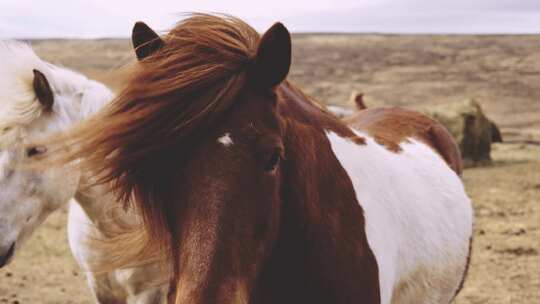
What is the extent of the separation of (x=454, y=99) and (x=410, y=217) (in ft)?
64.4

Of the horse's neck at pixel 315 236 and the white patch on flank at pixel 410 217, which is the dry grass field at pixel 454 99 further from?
the white patch on flank at pixel 410 217

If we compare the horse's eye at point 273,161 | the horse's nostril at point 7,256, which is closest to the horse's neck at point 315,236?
the horse's eye at point 273,161

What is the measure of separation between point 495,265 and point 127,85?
15.5ft

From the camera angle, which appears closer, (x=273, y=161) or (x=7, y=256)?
(x=273, y=161)

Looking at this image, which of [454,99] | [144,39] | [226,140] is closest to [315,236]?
[226,140]

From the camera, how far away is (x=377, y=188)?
202 cm

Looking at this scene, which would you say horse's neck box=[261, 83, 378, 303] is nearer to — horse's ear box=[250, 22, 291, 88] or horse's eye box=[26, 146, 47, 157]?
horse's ear box=[250, 22, 291, 88]

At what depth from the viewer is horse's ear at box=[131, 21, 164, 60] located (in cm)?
152

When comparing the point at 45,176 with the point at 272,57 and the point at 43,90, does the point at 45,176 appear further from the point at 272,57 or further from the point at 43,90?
the point at 272,57

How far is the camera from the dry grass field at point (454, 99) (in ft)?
16.9

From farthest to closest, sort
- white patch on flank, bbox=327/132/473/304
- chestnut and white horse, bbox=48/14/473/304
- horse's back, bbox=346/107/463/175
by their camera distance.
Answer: horse's back, bbox=346/107/463/175, white patch on flank, bbox=327/132/473/304, chestnut and white horse, bbox=48/14/473/304

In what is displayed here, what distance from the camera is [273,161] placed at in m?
1.41

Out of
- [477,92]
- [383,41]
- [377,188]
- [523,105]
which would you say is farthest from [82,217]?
[383,41]

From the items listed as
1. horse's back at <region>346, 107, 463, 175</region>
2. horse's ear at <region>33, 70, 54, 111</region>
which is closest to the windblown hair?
horse's ear at <region>33, 70, 54, 111</region>
